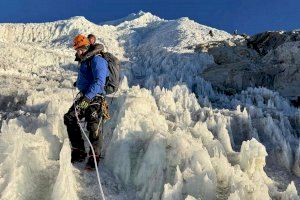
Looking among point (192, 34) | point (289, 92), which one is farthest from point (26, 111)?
point (192, 34)

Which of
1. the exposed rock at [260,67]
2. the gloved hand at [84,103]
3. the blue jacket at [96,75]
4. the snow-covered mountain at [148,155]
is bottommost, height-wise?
the snow-covered mountain at [148,155]

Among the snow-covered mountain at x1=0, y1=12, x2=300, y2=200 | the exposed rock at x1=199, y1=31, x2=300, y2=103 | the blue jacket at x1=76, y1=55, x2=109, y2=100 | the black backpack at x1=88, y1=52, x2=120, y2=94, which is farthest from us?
the exposed rock at x1=199, y1=31, x2=300, y2=103

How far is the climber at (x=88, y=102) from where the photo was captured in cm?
1155

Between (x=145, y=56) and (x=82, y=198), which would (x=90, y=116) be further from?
(x=145, y=56)

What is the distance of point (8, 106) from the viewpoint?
19.2 m

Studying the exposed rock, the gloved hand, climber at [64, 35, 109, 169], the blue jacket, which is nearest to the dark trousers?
climber at [64, 35, 109, 169]

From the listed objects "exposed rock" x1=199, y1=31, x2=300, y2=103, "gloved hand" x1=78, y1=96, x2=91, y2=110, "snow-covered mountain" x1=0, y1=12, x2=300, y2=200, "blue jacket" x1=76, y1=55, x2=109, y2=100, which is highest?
"exposed rock" x1=199, y1=31, x2=300, y2=103

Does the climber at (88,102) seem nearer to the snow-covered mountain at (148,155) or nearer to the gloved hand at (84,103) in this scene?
the gloved hand at (84,103)

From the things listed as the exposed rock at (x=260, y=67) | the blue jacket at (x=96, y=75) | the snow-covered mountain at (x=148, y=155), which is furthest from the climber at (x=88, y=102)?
the exposed rock at (x=260, y=67)

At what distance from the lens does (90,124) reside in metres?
11.8

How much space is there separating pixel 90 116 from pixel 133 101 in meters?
3.62

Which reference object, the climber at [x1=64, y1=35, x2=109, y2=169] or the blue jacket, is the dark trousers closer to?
the climber at [x1=64, y1=35, x2=109, y2=169]

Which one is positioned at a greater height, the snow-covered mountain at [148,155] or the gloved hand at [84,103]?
the gloved hand at [84,103]

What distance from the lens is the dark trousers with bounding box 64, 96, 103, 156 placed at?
1177cm
